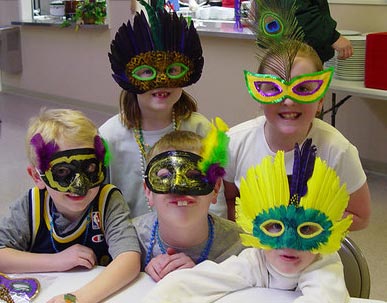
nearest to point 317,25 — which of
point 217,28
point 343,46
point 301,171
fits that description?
point 343,46

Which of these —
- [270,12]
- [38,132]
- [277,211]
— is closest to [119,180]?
[38,132]

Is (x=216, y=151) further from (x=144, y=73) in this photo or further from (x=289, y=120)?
(x=144, y=73)

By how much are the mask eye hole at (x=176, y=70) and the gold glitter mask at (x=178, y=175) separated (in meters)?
0.40

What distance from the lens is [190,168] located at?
4.23 feet

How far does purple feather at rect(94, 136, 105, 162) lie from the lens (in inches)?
56.5

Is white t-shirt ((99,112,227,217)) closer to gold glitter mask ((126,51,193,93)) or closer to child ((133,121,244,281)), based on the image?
gold glitter mask ((126,51,193,93))

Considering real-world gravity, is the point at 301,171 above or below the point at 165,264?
above

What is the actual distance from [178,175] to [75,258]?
336mm

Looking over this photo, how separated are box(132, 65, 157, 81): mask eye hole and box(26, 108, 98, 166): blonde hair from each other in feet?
0.78

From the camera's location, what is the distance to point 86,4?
5426 mm

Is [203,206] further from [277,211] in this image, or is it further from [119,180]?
[119,180]

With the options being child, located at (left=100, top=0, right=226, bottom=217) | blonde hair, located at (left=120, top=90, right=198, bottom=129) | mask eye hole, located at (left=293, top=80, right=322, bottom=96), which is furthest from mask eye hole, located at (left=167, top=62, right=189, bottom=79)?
mask eye hole, located at (left=293, top=80, right=322, bottom=96)

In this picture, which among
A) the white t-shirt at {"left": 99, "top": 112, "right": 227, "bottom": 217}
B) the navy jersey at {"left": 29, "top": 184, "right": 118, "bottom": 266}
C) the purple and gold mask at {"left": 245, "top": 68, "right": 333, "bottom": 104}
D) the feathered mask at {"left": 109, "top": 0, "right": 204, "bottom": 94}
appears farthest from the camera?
the white t-shirt at {"left": 99, "top": 112, "right": 227, "bottom": 217}

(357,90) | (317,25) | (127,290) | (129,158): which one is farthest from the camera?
(357,90)
